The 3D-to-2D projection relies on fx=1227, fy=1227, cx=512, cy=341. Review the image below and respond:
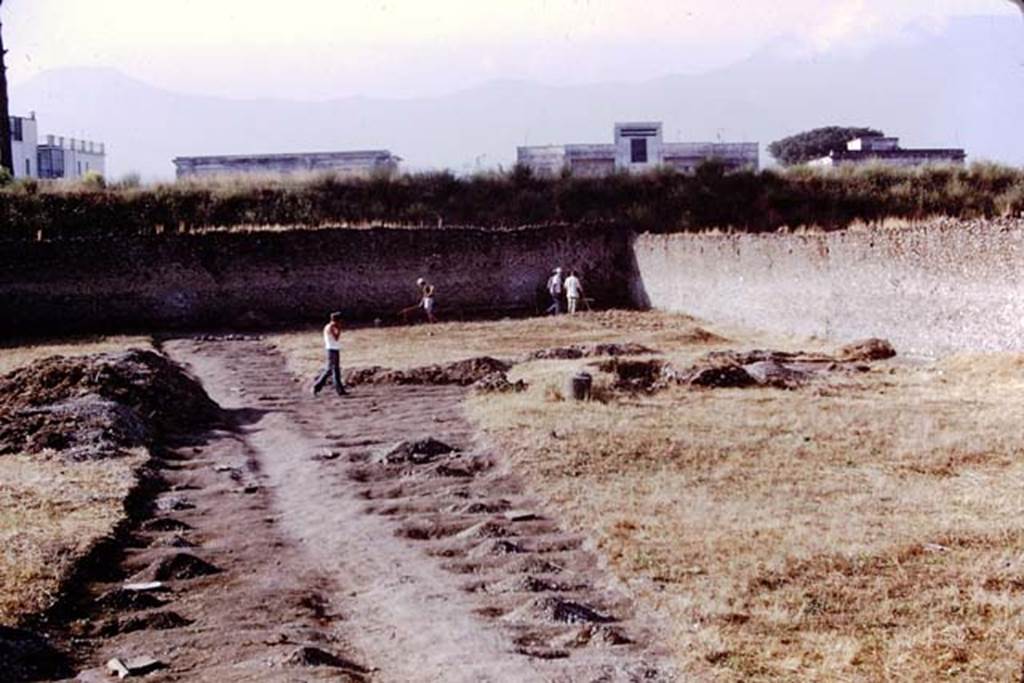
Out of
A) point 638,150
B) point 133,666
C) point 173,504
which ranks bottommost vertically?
point 173,504

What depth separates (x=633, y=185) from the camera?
134ft

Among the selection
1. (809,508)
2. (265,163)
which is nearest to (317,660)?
(809,508)

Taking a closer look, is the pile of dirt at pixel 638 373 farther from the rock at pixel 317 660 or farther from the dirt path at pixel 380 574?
the rock at pixel 317 660

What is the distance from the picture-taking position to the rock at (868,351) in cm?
2195

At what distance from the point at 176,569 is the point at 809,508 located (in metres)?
5.33

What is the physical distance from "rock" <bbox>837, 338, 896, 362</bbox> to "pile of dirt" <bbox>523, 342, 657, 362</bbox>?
3.54m

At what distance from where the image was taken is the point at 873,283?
76.6 feet

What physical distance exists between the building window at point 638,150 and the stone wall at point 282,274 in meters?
24.6

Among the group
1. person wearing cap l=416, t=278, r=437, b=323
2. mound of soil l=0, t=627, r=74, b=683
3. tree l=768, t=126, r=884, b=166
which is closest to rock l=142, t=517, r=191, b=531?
mound of soil l=0, t=627, r=74, b=683

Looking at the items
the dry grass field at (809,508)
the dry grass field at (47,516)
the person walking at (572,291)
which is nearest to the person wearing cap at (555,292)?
the person walking at (572,291)

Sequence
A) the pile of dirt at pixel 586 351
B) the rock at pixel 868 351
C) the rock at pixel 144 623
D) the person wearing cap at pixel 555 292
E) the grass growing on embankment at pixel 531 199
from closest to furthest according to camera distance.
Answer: the rock at pixel 144 623 < the rock at pixel 868 351 < the pile of dirt at pixel 586 351 < the person wearing cap at pixel 555 292 < the grass growing on embankment at pixel 531 199

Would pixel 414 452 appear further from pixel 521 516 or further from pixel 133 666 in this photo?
pixel 133 666

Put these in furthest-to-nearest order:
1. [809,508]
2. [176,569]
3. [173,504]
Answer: [173,504], [809,508], [176,569]

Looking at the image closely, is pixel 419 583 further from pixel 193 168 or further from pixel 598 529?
pixel 193 168
